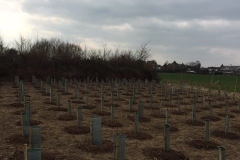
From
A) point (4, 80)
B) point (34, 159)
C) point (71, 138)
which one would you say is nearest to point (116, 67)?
point (4, 80)

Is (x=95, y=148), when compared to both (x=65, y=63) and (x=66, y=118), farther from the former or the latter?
(x=65, y=63)

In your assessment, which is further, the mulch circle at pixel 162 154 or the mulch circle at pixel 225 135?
the mulch circle at pixel 225 135

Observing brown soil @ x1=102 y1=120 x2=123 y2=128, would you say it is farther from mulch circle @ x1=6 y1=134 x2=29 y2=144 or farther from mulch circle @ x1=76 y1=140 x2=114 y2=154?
mulch circle @ x1=6 y1=134 x2=29 y2=144

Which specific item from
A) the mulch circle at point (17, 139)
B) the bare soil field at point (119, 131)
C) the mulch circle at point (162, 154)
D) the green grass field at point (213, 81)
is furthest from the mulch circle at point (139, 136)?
the green grass field at point (213, 81)

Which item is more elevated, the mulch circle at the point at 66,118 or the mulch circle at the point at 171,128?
the mulch circle at the point at 66,118

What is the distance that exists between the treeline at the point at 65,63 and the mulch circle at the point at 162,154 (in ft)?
57.2

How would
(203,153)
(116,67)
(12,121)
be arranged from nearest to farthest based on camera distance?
(203,153)
(12,121)
(116,67)

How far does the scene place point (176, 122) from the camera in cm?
762

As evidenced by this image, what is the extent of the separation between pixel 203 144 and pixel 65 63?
19.6 m

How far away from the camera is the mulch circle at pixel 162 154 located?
4.64 meters

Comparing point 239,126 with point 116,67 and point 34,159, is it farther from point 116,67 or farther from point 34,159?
point 116,67

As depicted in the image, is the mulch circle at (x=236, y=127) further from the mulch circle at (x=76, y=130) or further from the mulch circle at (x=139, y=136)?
the mulch circle at (x=76, y=130)

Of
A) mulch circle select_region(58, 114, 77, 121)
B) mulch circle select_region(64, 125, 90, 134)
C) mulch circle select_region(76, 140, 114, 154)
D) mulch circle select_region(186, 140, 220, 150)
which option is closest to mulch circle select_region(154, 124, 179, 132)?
mulch circle select_region(186, 140, 220, 150)

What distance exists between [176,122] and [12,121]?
456 cm
